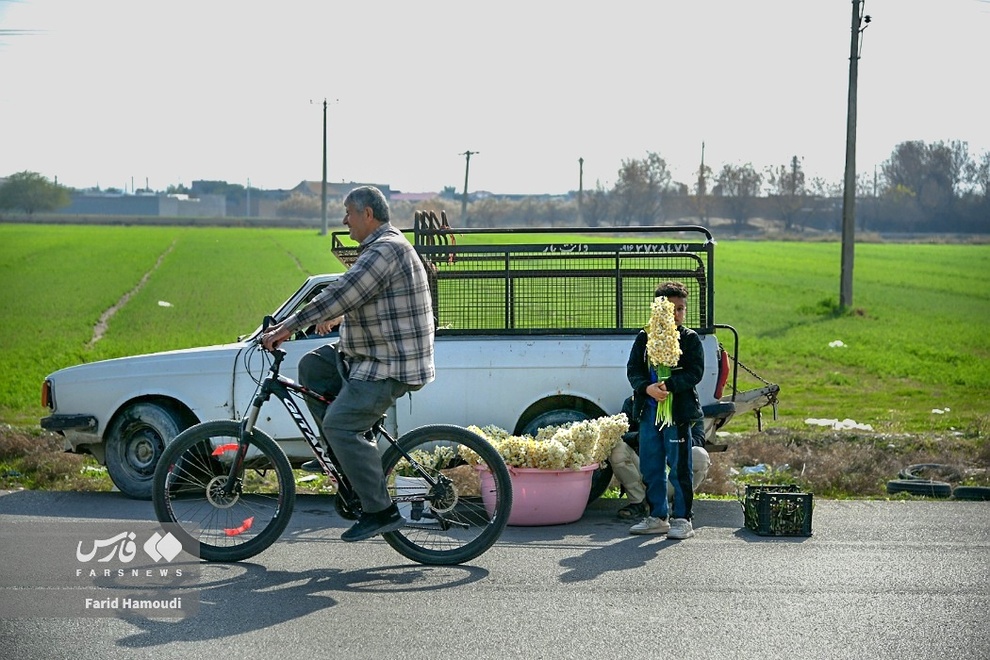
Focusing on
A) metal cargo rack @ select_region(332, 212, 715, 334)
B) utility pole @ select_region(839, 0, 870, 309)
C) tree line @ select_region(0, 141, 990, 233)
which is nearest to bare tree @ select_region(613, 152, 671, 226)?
tree line @ select_region(0, 141, 990, 233)

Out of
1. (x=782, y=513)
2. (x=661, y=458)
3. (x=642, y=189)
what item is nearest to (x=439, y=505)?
(x=661, y=458)

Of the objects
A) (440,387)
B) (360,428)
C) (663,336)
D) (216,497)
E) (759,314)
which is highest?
(663,336)

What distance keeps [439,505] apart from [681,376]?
6.50 feet

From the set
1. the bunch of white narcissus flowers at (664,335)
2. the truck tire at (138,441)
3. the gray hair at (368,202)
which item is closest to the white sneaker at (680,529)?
the bunch of white narcissus flowers at (664,335)

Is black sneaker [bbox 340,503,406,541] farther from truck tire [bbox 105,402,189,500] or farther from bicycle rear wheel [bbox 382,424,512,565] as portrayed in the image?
truck tire [bbox 105,402,189,500]

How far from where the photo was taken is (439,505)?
7.52 meters

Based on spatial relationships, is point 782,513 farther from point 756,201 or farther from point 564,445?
point 756,201

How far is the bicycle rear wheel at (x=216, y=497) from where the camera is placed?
7.43 m

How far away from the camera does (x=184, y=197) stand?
152750mm

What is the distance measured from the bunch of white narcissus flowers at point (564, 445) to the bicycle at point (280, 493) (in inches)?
43.0

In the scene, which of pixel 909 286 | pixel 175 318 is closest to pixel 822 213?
pixel 909 286

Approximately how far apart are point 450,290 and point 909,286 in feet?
123

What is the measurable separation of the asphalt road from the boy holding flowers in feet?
0.88

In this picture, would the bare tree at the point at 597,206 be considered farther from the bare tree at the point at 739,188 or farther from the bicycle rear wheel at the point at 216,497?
the bicycle rear wheel at the point at 216,497
